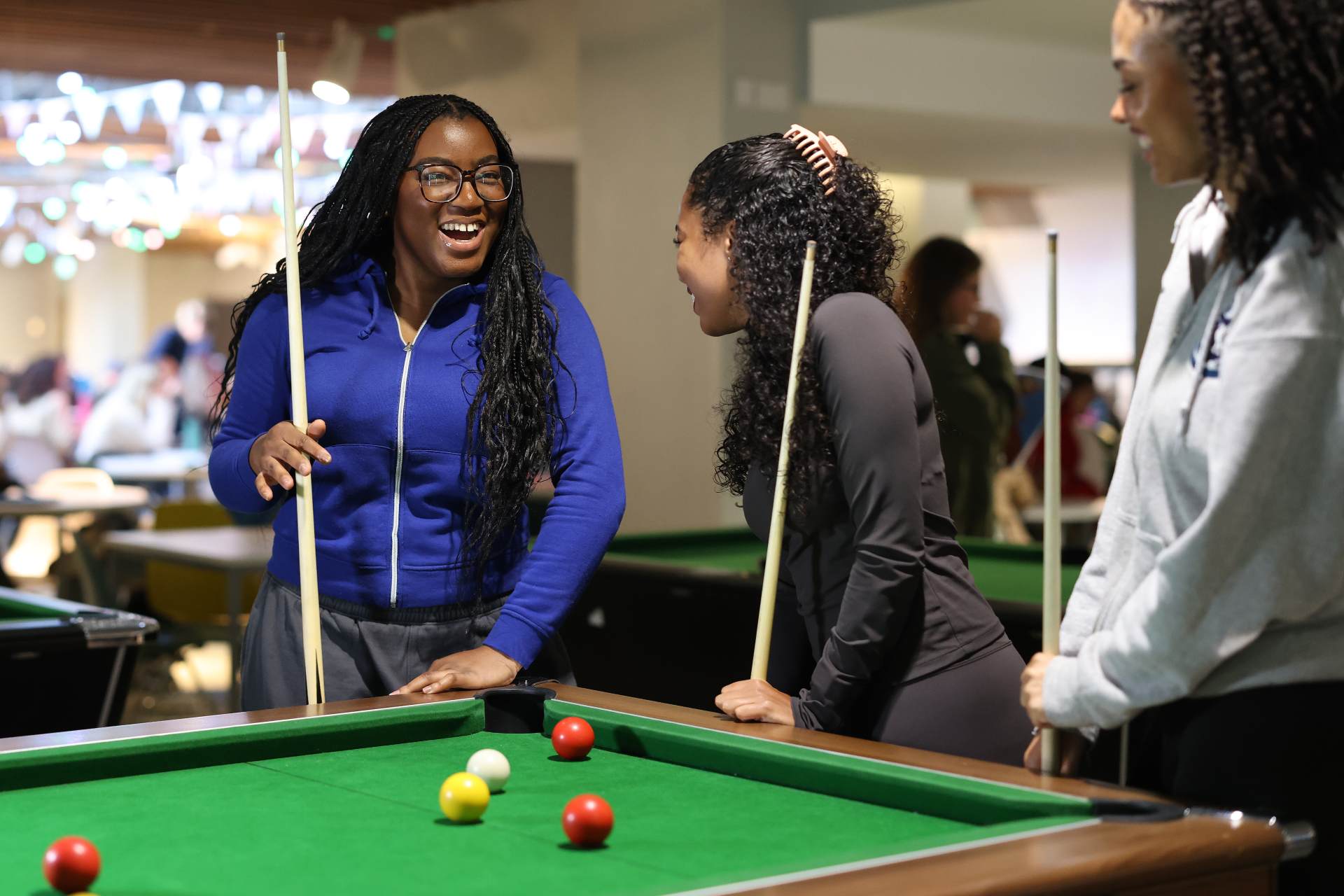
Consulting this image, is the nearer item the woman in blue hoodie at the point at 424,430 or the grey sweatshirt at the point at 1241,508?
the grey sweatshirt at the point at 1241,508

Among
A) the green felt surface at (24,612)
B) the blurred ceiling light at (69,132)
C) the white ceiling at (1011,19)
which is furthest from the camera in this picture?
the blurred ceiling light at (69,132)

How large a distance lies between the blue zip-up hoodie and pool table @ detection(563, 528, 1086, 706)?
49.0 inches

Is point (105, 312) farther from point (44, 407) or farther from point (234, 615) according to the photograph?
point (234, 615)

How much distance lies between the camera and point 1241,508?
53.2 inches

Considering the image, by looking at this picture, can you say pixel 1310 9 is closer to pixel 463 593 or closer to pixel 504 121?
pixel 463 593

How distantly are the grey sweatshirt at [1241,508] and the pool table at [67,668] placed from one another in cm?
207

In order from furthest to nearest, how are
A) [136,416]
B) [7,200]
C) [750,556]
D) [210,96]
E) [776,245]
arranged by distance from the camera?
1. [7,200]
2. [136,416]
3. [210,96]
4. [750,556]
5. [776,245]

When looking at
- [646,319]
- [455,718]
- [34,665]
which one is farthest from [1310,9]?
[646,319]

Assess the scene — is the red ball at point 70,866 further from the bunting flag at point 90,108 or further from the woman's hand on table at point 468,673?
the bunting flag at point 90,108

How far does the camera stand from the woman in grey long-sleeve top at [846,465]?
1.85 meters

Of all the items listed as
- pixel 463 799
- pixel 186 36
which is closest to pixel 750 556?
pixel 463 799

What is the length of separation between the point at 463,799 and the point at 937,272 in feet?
13.2

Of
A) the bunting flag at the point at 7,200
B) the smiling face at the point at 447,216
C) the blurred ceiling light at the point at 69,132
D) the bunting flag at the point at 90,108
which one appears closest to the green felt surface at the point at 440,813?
the smiling face at the point at 447,216

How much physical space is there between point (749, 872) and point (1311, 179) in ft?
2.53
